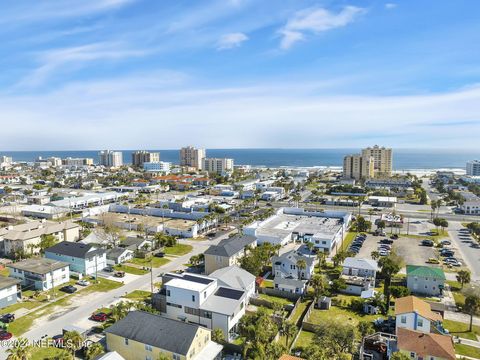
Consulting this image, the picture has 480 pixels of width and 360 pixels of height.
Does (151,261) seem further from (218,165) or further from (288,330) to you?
(218,165)

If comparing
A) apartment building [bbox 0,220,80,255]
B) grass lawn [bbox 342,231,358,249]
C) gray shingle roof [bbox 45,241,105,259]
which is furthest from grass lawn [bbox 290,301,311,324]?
apartment building [bbox 0,220,80,255]

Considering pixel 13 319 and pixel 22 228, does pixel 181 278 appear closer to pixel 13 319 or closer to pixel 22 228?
pixel 13 319

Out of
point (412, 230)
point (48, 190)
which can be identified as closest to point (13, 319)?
point (412, 230)

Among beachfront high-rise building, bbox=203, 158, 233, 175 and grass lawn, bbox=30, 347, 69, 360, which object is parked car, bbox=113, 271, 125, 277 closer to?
grass lawn, bbox=30, 347, 69, 360

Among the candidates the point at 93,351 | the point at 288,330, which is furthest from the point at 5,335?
the point at 288,330

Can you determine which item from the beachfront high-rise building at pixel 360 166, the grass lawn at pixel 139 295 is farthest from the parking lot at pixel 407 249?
the beachfront high-rise building at pixel 360 166

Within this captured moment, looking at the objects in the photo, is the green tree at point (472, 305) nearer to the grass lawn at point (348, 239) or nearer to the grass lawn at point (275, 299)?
the grass lawn at point (275, 299)
